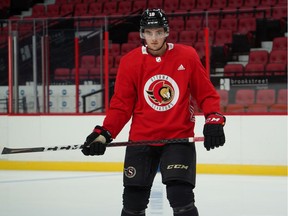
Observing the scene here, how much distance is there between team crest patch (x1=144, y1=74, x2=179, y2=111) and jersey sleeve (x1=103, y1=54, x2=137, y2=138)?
0.27 feet

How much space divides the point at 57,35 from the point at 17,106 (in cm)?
100

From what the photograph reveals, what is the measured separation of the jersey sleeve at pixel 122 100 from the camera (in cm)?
327

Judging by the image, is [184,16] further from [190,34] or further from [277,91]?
[277,91]

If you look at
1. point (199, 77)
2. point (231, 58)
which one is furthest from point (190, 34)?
point (199, 77)

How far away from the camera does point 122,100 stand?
10.8 ft

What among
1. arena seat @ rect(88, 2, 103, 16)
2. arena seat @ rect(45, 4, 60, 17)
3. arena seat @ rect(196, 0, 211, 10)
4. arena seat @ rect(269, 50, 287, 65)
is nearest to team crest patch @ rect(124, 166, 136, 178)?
arena seat @ rect(269, 50, 287, 65)

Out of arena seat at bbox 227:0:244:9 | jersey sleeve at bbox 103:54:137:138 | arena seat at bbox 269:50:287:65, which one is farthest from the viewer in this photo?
arena seat at bbox 227:0:244:9

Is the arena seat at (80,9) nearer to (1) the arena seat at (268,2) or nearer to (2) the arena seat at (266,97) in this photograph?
(1) the arena seat at (268,2)

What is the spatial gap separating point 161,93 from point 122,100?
0.20 m

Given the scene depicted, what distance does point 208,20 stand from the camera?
26.3ft

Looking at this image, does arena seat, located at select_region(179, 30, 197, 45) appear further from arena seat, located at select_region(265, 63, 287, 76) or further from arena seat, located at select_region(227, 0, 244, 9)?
arena seat, located at select_region(227, 0, 244, 9)

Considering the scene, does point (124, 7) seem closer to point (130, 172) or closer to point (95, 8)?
point (95, 8)

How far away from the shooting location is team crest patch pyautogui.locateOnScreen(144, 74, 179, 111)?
3.22m

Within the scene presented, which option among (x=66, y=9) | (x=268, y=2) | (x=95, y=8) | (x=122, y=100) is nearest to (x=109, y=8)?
(x=95, y=8)
